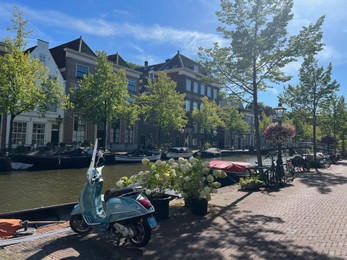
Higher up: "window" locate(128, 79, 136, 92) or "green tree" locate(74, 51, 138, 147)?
"window" locate(128, 79, 136, 92)

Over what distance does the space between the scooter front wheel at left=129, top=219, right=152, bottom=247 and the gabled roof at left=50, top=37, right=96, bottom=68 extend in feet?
107

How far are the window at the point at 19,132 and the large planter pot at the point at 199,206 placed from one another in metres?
27.0

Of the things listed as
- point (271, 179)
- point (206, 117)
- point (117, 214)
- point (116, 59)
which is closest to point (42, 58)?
point (116, 59)

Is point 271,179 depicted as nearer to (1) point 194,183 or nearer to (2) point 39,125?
(1) point 194,183

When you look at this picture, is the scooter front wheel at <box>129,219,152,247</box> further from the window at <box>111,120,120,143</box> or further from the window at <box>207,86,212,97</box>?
the window at <box>207,86,212,97</box>

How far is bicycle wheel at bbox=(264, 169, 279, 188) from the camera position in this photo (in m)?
11.4

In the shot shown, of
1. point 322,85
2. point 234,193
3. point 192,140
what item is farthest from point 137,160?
point 192,140

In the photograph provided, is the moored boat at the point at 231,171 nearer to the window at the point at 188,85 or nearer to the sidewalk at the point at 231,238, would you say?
the sidewalk at the point at 231,238

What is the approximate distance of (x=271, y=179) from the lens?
37.9 ft

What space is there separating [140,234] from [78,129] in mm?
31674

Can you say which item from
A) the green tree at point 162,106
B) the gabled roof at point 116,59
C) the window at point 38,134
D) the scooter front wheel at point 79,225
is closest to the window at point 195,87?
the gabled roof at point 116,59

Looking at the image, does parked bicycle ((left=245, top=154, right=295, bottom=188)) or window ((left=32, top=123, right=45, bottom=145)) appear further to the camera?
window ((left=32, top=123, right=45, bottom=145))

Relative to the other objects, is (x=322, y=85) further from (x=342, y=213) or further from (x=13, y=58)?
(x=13, y=58)

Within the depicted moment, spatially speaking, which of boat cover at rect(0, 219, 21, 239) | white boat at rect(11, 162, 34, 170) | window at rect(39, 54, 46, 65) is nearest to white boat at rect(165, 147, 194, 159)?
white boat at rect(11, 162, 34, 170)
